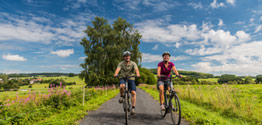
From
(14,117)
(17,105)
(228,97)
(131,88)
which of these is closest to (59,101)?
(17,105)

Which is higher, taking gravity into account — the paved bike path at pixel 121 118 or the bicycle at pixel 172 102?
the bicycle at pixel 172 102

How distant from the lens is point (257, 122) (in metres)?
5.59

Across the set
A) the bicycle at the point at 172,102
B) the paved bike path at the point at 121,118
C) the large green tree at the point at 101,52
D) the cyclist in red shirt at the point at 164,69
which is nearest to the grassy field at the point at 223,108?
the bicycle at the point at 172,102

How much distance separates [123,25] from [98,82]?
1260cm

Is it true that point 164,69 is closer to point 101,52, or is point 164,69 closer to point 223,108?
point 223,108

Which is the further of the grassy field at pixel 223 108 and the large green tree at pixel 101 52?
the large green tree at pixel 101 52

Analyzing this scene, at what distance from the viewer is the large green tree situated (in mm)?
26328

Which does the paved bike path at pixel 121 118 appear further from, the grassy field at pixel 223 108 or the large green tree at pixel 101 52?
the large green tree at pixel 101 52

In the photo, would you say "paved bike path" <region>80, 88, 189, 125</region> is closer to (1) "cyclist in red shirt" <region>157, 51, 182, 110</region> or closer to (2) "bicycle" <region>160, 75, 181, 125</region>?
(2) "bicycle" <region>160, 75, 181, 125</region>

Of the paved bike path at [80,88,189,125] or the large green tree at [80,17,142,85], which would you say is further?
the large green tree at [80,17,142,85]

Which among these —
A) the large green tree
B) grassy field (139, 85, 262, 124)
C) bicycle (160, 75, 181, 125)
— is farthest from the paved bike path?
the large green tree

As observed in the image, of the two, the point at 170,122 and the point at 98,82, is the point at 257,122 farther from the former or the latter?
the point at 98,82

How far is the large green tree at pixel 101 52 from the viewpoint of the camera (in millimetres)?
26328

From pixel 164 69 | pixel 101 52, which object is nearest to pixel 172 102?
pixel 164 69
